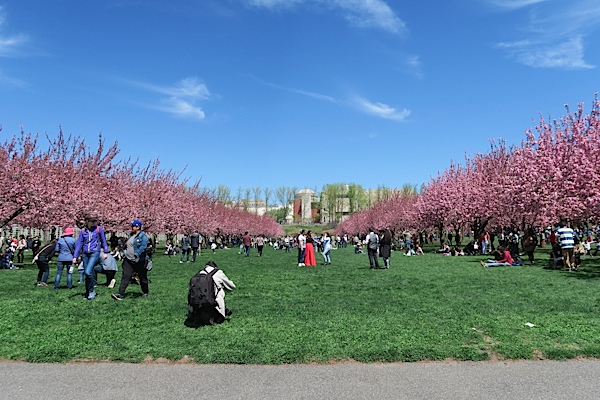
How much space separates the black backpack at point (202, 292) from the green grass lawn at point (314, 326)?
1.34 feet

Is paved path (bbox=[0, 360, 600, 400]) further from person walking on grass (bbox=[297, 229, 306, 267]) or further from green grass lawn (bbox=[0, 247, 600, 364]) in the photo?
person walking on grass (bbox=[297, 229, 306, 267])

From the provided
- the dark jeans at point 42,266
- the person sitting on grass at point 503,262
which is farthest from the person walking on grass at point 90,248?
the person sitting on grass at point 503,262

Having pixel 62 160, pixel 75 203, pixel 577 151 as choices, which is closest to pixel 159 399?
pixel 577 151

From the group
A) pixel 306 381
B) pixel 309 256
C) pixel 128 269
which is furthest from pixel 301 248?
pixel 306 381

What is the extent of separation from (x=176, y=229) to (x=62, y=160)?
12765mm

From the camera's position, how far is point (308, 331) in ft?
23.2

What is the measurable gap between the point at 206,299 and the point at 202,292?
15 centimetres

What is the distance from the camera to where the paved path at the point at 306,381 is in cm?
468

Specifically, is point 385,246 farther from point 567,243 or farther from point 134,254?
point 134,254

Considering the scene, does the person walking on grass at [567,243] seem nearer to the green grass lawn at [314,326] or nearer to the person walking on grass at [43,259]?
the green grass lawn at [314,326]

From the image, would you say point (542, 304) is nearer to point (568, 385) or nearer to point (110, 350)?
point (568, 385)

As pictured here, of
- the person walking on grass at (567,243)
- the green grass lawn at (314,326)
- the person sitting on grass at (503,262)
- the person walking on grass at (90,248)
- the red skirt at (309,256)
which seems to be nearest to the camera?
the green grass lawn at (314,326)

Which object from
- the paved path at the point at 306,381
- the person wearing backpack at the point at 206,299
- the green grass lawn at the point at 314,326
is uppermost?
the person wearing backpack at the point at 206,299

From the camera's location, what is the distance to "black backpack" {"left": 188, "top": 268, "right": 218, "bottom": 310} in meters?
7.39
